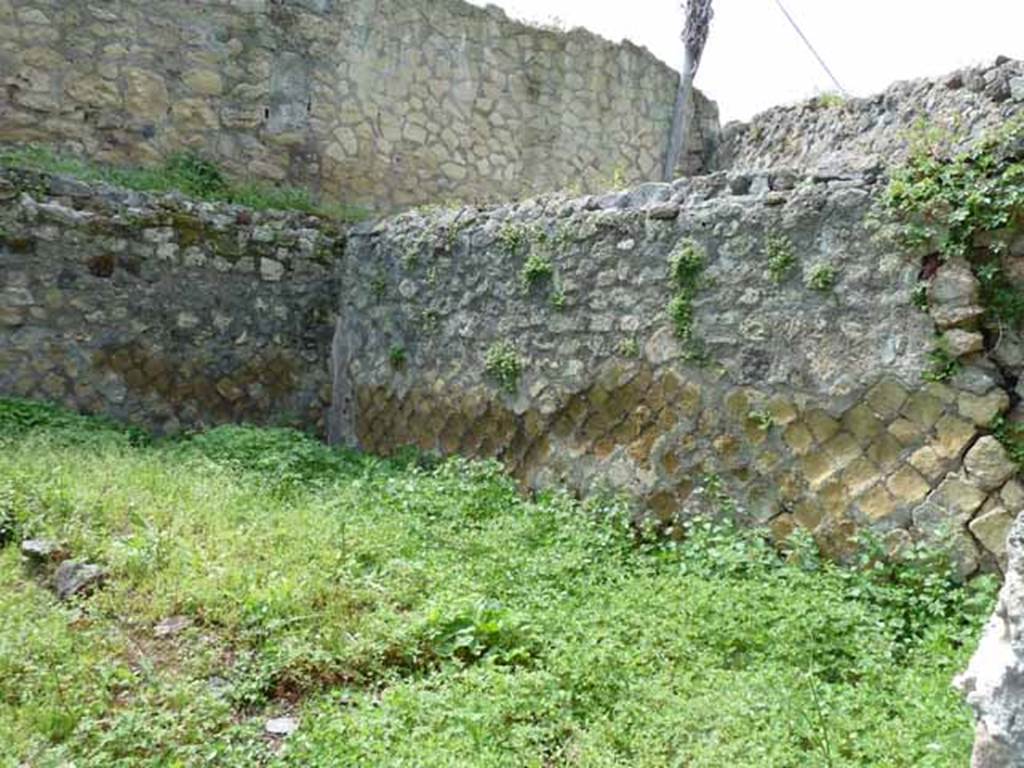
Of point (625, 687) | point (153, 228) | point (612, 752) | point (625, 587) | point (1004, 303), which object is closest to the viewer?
point (612, 752)

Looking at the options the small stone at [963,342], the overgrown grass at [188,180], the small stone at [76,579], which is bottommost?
the small stone at [76,579]

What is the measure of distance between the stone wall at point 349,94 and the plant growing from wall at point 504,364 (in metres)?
3.95

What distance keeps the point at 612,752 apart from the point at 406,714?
2.21 feet

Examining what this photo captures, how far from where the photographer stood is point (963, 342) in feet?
12.4

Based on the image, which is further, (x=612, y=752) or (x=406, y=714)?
(x=406, y=714)

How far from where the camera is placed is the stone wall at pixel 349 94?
7801mm

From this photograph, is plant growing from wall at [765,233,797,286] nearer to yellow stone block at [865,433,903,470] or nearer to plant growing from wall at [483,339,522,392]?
yellow stone block at [865,433,903,470]

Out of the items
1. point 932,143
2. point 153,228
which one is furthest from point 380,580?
point 153,228

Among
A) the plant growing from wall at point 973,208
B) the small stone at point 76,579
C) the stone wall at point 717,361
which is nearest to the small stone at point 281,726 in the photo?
the small stone at point 76,579

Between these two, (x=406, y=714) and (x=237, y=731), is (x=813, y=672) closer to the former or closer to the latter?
(x=406, y=714)

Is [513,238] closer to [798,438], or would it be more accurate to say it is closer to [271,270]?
[798,438]

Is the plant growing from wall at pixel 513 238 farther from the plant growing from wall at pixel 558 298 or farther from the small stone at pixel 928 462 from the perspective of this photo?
the small stone at pixel 928 462

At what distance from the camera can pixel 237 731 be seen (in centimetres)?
285

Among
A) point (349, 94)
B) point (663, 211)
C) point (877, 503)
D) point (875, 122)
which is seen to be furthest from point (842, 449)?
point (349, 94)
